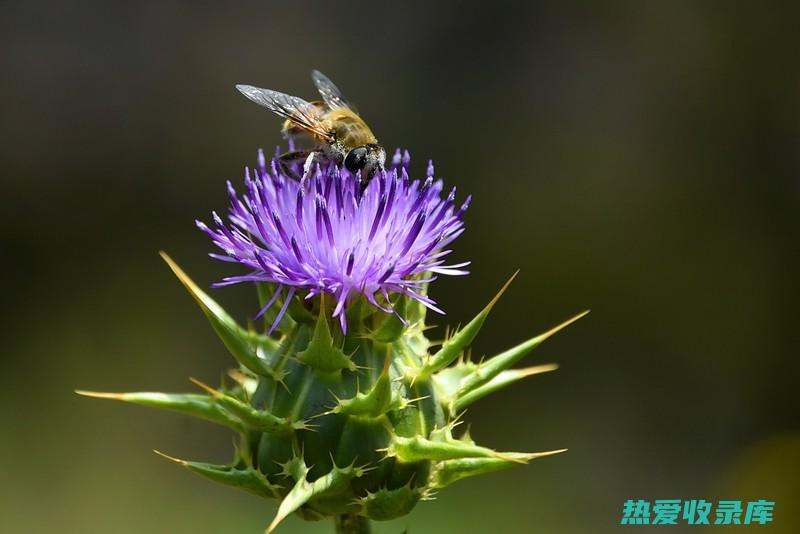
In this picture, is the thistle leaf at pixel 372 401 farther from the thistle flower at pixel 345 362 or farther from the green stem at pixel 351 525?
the green stem at pixel 351 525

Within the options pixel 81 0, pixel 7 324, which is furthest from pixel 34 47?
pixel 7 324

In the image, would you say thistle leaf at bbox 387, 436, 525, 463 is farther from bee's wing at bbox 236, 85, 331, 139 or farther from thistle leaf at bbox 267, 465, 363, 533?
bee's wing at bbox 236, 85, 331, 139

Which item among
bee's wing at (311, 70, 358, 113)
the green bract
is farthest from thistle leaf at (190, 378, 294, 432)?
bee's wing at (311, 70, 358, 113)

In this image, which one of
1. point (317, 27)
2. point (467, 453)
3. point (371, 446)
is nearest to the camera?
point (467, 453)

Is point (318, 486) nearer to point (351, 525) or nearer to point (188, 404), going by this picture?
point (351, 525)

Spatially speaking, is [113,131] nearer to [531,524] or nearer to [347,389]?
[531,524]

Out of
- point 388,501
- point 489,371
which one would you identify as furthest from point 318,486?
point 489,371
